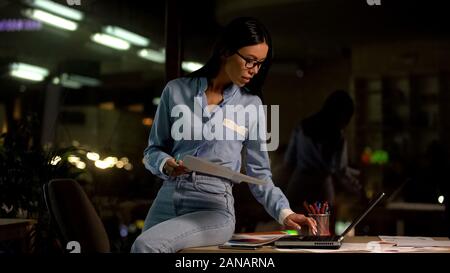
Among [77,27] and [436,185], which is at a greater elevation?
[77,27]

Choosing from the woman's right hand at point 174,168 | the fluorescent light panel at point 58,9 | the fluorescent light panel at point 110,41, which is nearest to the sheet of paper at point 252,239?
the woman's right hand at point 174,168

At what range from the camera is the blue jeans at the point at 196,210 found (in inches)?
101

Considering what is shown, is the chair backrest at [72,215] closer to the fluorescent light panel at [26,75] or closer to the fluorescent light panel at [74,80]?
the fluorescent light panel at [74,80]

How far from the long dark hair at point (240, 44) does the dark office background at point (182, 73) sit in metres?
0.26

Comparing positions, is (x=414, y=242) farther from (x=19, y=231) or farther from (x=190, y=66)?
(x=19, y=231)

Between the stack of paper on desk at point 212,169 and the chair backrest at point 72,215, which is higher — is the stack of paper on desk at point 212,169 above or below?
above

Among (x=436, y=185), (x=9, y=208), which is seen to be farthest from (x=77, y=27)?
(x=436, y=185)

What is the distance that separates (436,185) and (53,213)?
313 cm

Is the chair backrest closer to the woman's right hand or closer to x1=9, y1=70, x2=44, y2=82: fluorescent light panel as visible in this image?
the woman's right hand

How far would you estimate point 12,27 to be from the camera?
406 cm

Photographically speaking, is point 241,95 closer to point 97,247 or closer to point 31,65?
point 97,247

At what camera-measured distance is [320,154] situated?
12.1 ft

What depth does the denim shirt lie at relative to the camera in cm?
279

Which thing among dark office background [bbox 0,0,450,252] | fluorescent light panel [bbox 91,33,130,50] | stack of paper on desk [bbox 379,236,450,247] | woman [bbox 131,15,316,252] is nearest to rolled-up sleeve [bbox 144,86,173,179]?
woman [bbox 131,15,316,252]
